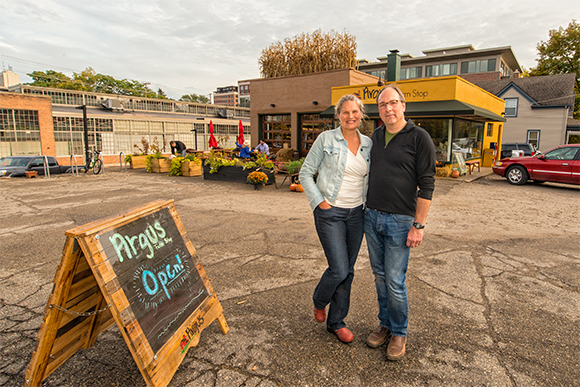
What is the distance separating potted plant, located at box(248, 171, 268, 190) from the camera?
11414 mm

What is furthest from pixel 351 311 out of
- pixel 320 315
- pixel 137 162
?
pixel 137 162

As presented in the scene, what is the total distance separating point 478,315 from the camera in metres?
3.42

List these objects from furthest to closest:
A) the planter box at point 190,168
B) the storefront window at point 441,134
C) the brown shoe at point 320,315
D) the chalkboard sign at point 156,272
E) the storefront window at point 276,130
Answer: the storefront window at point 276,130 < the planter box at point 190,168 < the storefront window at point 441,134 < the brown shoe at point 320,315 < the chalkboard sign at point 156,272

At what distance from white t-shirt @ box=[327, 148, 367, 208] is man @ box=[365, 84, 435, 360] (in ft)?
0.26

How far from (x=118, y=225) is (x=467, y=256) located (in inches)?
185

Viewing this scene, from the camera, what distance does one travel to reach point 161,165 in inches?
676

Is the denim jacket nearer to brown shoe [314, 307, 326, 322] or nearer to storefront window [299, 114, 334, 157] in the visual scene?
brown shoe [314, 307, 326, 322]

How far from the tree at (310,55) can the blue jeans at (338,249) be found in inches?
796

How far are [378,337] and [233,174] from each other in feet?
35.8

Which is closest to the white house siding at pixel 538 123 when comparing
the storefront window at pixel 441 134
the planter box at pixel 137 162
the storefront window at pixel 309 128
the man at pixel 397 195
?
the storefront window at pixel 309 128

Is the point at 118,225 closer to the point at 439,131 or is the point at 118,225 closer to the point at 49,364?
the point at 49,364

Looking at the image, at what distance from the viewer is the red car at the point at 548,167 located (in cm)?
1152

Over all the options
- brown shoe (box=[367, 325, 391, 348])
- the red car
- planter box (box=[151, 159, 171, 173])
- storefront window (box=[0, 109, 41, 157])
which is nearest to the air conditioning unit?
storefront window (box=[0, 109, 41, 157])

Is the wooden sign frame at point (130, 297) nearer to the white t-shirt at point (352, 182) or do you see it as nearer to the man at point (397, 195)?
the white t-shirt at point (352, 182)
